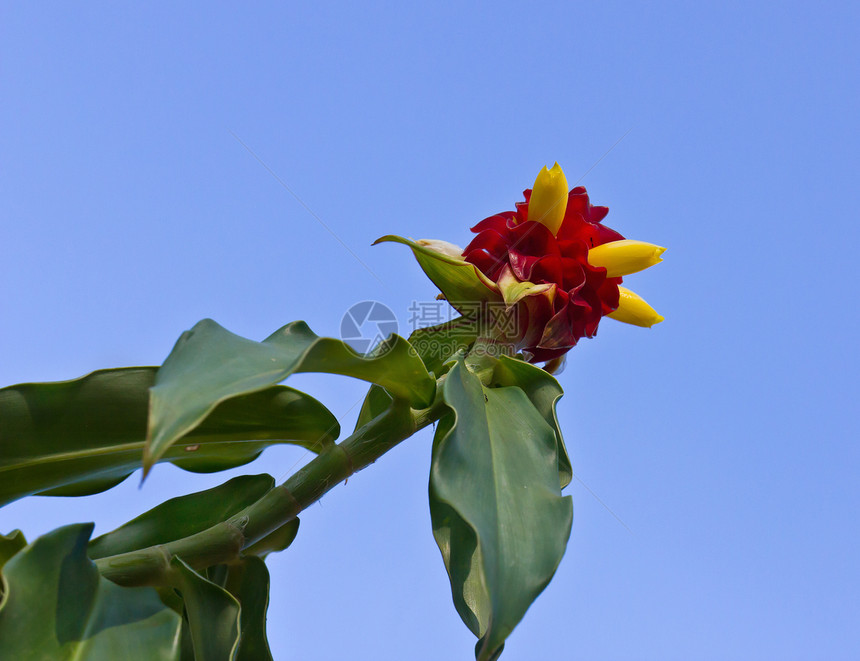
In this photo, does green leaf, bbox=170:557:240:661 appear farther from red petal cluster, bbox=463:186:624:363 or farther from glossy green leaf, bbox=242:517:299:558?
red petal cluster, bbox=463:186:624:363

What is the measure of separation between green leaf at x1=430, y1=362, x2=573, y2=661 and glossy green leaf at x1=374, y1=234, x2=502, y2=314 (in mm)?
122

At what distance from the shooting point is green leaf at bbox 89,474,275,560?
75 cm

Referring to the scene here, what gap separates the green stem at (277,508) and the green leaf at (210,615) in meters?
0.03

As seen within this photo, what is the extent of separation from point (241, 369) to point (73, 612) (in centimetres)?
23

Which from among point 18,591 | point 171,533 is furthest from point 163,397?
point 171,533

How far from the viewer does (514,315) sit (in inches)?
31.9

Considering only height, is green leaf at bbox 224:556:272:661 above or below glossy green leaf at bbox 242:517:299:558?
below

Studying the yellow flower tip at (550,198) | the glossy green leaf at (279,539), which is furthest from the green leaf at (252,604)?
the yellow flower tip at (550,198)

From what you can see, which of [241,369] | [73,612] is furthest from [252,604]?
[241,369]

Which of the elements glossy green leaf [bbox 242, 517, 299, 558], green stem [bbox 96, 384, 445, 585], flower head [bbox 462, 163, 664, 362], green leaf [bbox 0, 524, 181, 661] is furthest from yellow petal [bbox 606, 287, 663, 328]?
green leaf [bbox 0, 524, 181, 661]

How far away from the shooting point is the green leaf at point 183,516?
75cm

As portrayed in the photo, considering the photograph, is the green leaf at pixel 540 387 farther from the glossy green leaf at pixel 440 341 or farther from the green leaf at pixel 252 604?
the green leaf at pixel 252 604

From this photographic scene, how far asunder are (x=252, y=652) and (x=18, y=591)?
247 mm

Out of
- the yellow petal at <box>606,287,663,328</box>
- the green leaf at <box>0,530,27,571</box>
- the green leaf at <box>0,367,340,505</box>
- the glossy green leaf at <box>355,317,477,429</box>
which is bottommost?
the green leaf at <box>0,530,27,571</box>
